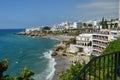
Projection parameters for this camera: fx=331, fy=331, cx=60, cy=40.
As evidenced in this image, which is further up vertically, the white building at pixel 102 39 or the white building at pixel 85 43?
the white building at pixel 102 39

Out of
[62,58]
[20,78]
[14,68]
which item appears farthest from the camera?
[62,58]

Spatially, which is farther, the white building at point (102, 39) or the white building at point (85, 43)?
the white building at point (85, 43)

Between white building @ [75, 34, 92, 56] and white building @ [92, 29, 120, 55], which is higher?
white building @ [92, 29, 120, 55]

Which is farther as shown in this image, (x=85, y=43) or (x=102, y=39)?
(x=85, y=43)

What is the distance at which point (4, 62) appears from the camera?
2219cm

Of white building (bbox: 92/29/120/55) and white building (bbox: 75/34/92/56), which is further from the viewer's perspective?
white building (bbox: 75/34/92/56)

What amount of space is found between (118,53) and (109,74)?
32 centimetres

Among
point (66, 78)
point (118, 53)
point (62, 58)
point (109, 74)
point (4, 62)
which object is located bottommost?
point (62, 58)

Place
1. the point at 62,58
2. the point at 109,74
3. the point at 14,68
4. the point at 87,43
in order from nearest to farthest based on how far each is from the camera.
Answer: the point at 109,74 < the point at 14,68 < the point at 62,58 < the point at 87,43

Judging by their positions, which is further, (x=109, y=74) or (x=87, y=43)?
(x=87, y=43)

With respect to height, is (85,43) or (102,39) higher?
(102,39)

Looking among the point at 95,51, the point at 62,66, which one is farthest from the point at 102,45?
the point at 62,66

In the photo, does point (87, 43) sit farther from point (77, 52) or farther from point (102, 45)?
point (102, 45)

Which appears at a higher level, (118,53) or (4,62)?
(118,53)
